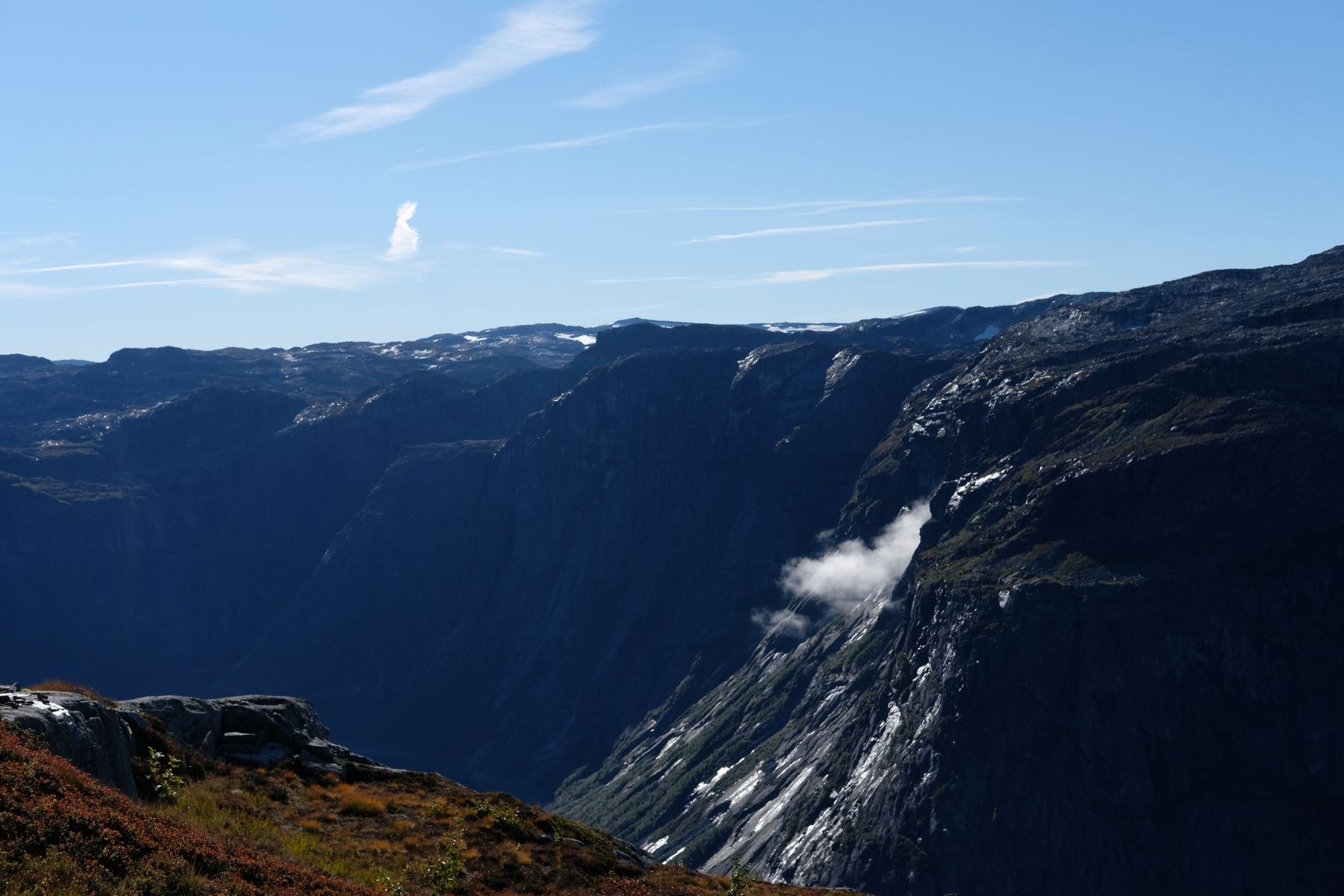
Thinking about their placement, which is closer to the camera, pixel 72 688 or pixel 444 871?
pixel 444 871

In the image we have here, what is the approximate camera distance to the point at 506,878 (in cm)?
5922

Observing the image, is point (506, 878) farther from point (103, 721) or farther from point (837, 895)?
point (837, 895)

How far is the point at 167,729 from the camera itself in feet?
217

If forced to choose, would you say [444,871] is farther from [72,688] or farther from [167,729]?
[167,729]

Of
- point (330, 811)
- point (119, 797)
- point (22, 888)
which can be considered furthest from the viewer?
point (330, 811)

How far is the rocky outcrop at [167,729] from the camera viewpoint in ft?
165

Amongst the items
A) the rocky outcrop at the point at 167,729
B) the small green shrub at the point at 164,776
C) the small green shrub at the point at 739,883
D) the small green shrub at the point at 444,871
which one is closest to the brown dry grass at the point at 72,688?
the rocky outcrop at the point at 167,729

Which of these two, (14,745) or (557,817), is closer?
(14,745)

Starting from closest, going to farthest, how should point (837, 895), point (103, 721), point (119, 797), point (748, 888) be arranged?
1. point (119, 797)
2. point (103, 721)
3. point (748, 888)
4. point (837, 895)

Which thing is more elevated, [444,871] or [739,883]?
[444,871]

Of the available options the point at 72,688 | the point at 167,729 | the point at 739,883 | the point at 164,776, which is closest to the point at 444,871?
the point at 164,776

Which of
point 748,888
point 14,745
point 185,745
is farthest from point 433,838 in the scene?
point 14,745

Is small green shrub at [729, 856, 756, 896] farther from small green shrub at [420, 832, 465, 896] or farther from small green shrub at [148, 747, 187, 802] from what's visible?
small green shrub at [148, 747, 187, 802]

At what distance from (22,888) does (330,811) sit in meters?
30.5
